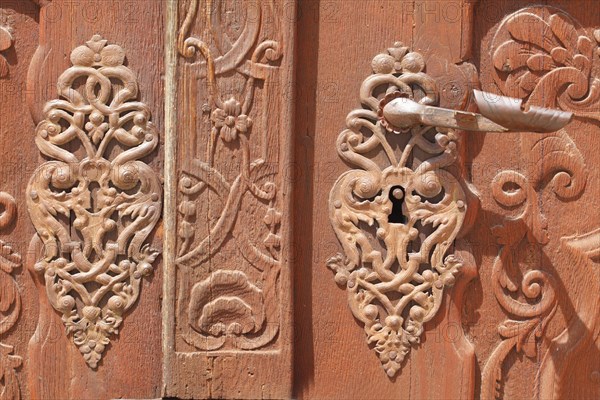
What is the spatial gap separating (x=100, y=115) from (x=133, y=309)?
0.39 meters

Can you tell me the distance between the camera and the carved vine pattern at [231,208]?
1.80 meters

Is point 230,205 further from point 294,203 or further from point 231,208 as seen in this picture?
point 294,203

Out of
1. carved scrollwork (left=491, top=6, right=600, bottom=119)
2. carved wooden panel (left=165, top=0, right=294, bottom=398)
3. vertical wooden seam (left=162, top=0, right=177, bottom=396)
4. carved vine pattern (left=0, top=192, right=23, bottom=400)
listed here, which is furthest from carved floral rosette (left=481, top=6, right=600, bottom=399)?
carved vine pattern (left=0, top=192, right=23, bottom=400)

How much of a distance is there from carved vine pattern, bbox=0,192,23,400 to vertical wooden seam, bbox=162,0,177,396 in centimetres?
30

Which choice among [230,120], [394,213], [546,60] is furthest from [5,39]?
[546,60]

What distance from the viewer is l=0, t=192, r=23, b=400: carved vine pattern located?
71.8 inches

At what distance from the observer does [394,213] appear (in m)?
1.83

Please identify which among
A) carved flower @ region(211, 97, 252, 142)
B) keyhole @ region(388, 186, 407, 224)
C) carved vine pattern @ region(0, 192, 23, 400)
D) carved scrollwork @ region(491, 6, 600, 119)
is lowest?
carved vine pattern @ region(0, 192, 23, 400)

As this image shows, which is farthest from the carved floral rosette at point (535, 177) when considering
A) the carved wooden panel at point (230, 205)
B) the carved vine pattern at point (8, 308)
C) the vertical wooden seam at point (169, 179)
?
the carved vine pattern at point (8, 308)

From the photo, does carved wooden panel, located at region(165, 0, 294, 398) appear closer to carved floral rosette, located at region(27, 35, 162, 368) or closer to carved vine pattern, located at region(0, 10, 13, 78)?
carved floral rosette, located at region(27, 35, 162, 368)

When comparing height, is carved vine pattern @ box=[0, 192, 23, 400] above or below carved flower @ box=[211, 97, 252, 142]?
below

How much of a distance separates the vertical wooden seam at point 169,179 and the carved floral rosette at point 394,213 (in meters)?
0.32

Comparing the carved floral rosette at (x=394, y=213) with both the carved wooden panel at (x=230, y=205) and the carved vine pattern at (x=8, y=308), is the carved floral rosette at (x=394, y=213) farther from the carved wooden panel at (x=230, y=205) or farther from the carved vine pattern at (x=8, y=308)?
the carved vine pattern at (x=8, y=308)

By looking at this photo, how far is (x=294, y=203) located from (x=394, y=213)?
0.20 meters
